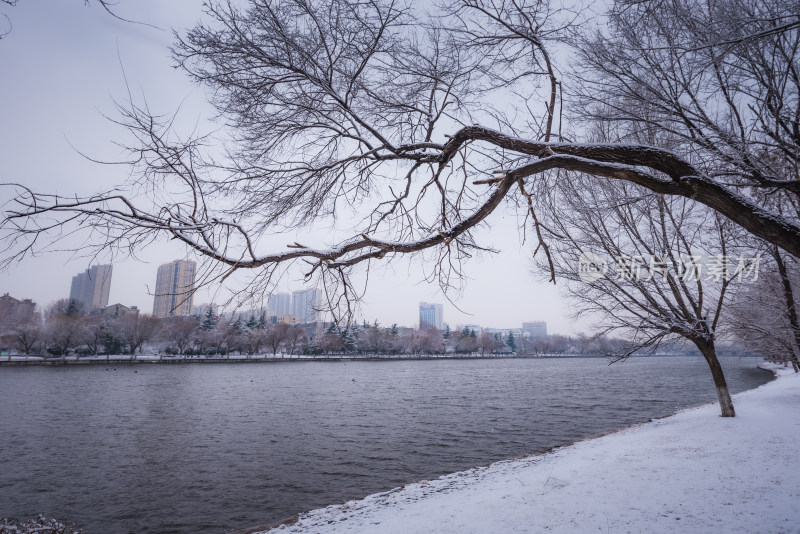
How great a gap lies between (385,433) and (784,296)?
14.0 m

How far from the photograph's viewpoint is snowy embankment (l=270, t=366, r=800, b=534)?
467 cm

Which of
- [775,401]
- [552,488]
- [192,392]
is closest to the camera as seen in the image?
[552,488]

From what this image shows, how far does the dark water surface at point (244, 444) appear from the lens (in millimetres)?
9594

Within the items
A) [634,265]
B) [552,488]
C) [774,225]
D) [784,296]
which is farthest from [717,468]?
[784,296]

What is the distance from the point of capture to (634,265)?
10711 millimetres

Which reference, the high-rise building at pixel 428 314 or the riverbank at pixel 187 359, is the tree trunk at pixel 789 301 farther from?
the riverbank at pixel 187 359

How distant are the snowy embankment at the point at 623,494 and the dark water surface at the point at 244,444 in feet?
7.81

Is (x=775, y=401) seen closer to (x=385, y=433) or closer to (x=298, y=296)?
(x=385, y=433)

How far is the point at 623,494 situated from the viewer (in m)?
5.80

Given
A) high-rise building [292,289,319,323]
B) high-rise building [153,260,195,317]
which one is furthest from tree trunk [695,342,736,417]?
Result: high-rise building [153,260,195,317]

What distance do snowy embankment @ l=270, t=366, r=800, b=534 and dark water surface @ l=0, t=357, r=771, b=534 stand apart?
238 cm

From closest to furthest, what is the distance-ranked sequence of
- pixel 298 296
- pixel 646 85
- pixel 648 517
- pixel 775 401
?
pixel 298 296 < pixel 648 517 < pixel 646 85 < pixel 775 401

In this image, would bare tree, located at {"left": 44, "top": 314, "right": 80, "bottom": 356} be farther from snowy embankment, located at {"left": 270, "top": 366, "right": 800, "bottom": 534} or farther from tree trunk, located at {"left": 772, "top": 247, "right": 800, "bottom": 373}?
tree trunk, located at {"left": 772, "top": 247, "right": 800, "bottom": 373}

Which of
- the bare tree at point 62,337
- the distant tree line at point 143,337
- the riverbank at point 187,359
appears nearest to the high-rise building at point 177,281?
the distant tree line at point 143,337
